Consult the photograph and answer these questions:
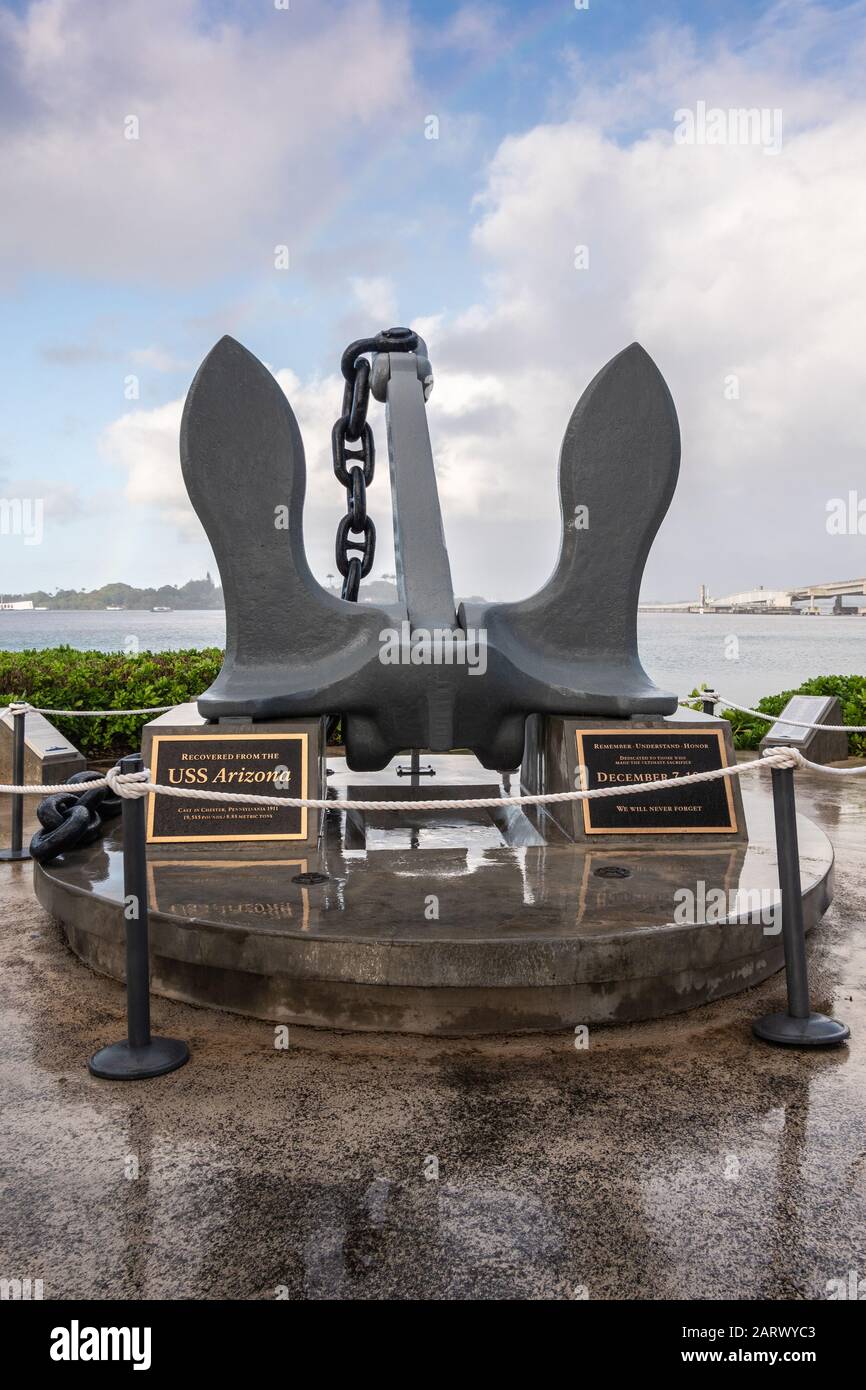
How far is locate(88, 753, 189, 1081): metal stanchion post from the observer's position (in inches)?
98.7

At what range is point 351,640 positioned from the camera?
14.0ft

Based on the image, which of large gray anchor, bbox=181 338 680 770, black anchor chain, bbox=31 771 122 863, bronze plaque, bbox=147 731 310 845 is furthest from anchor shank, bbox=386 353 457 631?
black anchor chain, bbox=31 771 122 863

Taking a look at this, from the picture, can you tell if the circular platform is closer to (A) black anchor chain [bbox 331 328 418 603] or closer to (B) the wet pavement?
(B) the wet pavement

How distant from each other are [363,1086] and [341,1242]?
631 millimetres

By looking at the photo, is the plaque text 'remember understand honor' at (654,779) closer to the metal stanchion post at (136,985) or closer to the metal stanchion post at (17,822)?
the metal stanchion post at (136,985)

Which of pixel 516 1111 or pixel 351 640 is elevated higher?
pixel 351 640

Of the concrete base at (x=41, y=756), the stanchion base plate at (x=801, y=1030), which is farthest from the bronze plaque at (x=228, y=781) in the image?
the concrete base at (x=41, y=756)

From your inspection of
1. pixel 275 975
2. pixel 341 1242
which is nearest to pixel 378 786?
pixel 275 975

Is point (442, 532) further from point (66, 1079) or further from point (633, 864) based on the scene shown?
point (66, 1079)

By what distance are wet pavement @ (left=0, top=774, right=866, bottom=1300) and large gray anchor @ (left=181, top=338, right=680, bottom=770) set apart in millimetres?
1583

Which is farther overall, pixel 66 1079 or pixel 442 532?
pixel 442 532

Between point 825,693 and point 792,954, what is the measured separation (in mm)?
6932

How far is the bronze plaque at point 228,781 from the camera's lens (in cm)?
379
